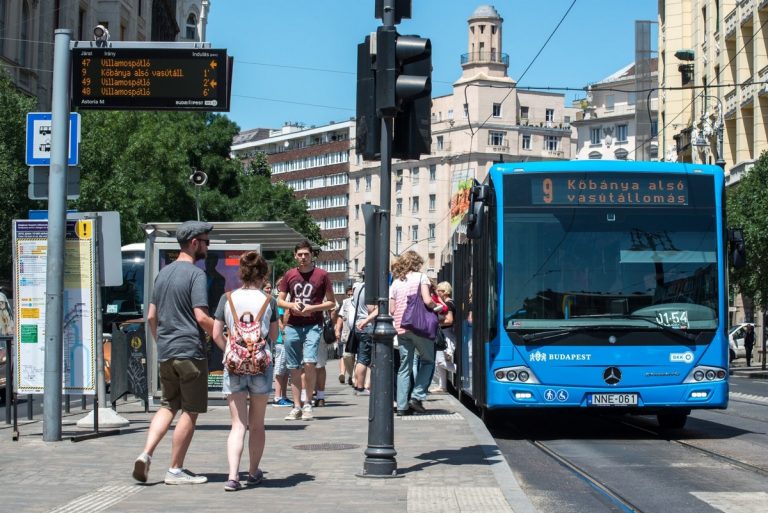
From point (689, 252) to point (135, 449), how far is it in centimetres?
607

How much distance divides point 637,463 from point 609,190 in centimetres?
365

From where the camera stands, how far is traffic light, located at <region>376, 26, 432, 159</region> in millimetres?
10273

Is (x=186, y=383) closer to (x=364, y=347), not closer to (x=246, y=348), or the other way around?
(x=246, y=348)

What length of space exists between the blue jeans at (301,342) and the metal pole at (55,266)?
11.0 ft

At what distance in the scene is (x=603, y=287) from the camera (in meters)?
14.2

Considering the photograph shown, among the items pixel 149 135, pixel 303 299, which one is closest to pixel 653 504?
pixel 303 299

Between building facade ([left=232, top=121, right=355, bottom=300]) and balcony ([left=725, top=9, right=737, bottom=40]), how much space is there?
292 ft

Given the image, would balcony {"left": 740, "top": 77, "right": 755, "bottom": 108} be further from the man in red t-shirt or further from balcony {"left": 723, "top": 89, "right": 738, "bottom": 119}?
the man in red t-shirt

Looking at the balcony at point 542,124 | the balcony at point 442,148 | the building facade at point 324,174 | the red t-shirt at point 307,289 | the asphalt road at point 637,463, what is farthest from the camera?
the building facade at point 324,174

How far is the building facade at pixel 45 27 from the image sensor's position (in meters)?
44.4

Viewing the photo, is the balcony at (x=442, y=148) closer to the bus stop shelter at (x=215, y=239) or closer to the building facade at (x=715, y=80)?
the building facade at (x=715, y=80)

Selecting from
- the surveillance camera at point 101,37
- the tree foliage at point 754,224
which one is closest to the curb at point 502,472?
the surveillance camera at point 101,37

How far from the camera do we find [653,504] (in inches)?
366

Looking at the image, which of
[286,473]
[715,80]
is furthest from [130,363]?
[715,80]
